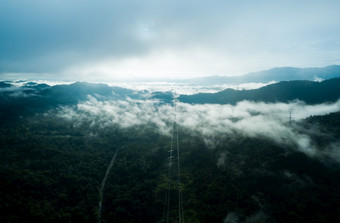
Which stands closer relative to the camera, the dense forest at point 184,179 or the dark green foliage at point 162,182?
the dark green foliage at point 162,182

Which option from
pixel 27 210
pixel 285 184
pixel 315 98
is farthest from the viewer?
pixel 315 98

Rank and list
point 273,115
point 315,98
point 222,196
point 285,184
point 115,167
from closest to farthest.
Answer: point 222,196 < point 285,184 < point 115,167 < point 273,115 < point 315,98

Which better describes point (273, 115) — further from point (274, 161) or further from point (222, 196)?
point (222, 196)

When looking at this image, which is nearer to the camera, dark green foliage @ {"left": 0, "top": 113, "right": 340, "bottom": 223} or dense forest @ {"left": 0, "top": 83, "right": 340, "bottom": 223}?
dark green foliage @ {"left": 0, "top": 113, "right": 340, "bottom": 223}

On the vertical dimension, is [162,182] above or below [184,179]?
below

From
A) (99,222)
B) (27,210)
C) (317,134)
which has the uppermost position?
(317,134)

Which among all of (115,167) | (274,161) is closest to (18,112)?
(115,167)

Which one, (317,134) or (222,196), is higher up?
(317,134)

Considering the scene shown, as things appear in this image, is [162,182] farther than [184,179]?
No
